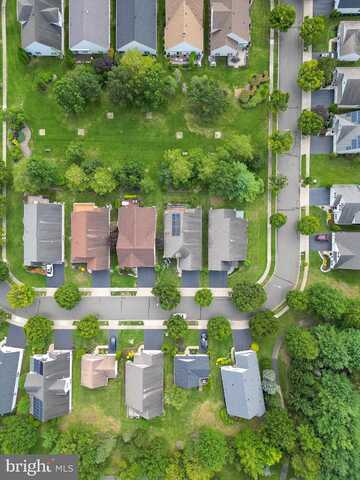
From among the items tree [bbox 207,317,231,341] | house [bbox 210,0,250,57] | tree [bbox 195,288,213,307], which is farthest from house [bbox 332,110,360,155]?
tree [bbox 207,317,231,341]

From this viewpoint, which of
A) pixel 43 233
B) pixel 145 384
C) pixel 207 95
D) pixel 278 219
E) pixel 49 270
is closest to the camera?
pixel 207 95

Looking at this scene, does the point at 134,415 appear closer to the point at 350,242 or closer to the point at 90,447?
the point at 90,447

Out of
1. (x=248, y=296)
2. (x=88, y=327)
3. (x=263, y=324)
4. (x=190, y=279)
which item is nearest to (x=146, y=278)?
(x=190, y=279)

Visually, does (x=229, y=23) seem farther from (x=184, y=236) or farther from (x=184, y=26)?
(x=184, y=236)

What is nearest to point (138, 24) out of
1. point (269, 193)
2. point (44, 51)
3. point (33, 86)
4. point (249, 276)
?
point (44, 51)

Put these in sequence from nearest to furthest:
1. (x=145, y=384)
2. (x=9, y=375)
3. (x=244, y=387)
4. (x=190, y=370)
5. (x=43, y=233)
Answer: (x=244, y=387) → (x=145, y=384) → (x=43, y=233) → (x=190, y=370) → (x=9, y=375)

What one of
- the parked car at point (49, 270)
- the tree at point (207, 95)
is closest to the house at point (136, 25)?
the tree at point (207, 95)

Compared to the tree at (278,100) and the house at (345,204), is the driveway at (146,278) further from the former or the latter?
the tree at (278,100)
